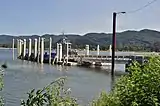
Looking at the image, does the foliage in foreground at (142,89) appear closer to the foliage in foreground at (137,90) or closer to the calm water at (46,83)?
the foliage in foreground at (137,90)

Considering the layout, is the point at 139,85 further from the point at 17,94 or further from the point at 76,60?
the point at 76,60

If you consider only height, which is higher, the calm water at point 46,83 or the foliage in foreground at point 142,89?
the foliage in foreground at point 142,89

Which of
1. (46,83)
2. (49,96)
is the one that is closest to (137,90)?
(49,96)

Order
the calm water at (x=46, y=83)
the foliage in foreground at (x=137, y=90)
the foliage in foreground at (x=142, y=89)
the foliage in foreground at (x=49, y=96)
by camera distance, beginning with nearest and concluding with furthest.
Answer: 1. the foliage in foreground at (x=49, y=96)
2. the foliage in foreground at (x=137, y=90)
3. the foliage in foreground at (x=142, y=89)
4. the calm water at (x=46, y=83)

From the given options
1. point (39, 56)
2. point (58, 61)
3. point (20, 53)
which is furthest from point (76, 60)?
point (20, 53)

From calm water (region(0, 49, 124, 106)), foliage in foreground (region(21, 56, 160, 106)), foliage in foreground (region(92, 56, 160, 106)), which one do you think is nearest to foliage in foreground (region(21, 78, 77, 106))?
foliage in foreground (region(21, 56, 160, 106))

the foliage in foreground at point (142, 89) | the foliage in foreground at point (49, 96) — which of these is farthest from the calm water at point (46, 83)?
the foliage in foreground at point (49, 96)

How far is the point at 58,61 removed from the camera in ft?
316

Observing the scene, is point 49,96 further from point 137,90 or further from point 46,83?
point 46,83

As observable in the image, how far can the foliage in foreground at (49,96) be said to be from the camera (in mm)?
5395

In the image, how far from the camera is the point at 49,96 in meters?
5.79

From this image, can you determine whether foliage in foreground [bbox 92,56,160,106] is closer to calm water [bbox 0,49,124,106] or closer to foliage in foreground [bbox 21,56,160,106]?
foliage in foreground [bbox 21,56,160,106]

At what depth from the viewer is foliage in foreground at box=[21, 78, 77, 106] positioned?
5.39 m

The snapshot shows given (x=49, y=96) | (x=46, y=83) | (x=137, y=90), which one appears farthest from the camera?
(x=46, y=83)
